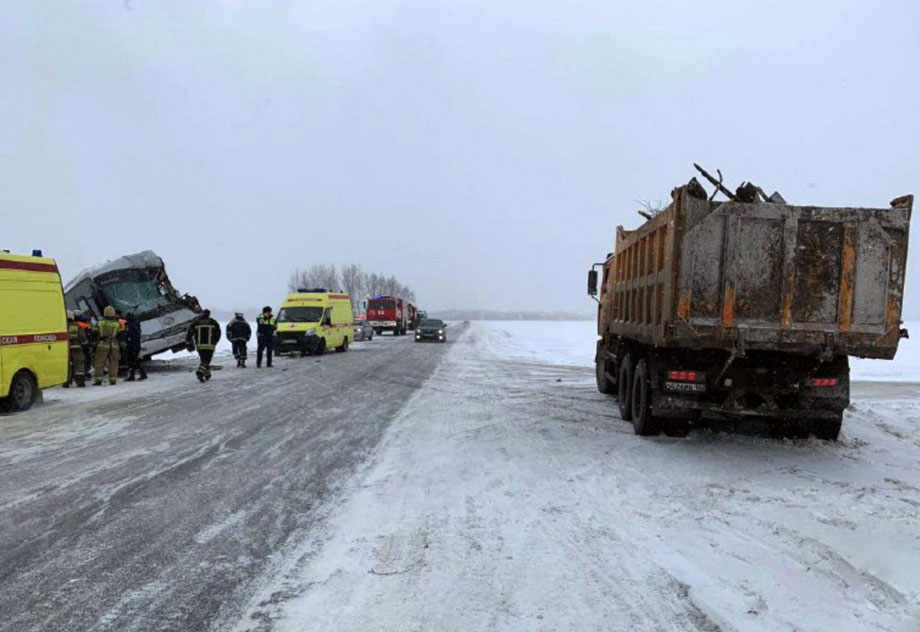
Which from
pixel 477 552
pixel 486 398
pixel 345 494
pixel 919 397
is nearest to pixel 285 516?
pixel 345 494

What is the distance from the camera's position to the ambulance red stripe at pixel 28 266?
1020 cm

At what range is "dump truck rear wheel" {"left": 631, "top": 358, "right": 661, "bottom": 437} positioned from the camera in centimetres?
772

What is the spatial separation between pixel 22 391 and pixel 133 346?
4.98m

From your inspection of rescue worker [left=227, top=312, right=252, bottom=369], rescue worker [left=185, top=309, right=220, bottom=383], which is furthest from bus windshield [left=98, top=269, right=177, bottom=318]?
rescue worker [left=185, top=309, right=220, bottom=383]

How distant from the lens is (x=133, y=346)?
15.3 metres

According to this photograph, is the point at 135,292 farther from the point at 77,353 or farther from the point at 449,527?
the point at 449,527

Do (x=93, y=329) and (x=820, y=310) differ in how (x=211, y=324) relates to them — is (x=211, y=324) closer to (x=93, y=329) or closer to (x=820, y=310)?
(x=93, y=329)

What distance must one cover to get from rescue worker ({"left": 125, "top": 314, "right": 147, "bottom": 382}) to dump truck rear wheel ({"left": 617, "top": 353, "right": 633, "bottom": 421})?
11848 millimetres

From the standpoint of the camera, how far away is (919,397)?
41.6 feet

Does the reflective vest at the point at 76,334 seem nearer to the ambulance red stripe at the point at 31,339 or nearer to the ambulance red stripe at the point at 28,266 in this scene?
the ambulance red stripe at the point at 31,339

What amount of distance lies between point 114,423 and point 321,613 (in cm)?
704

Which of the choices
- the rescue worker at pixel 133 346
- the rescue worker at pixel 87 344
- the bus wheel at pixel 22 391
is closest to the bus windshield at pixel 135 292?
the rescue worker at pixel 87 344

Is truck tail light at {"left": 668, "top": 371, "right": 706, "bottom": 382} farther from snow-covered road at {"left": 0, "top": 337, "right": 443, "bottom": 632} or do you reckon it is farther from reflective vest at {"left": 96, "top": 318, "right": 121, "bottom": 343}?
reflective vest at {"left": 96, "top": 318, "right": 121, "bottom": 343}

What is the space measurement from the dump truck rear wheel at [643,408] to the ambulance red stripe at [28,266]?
401 inches
